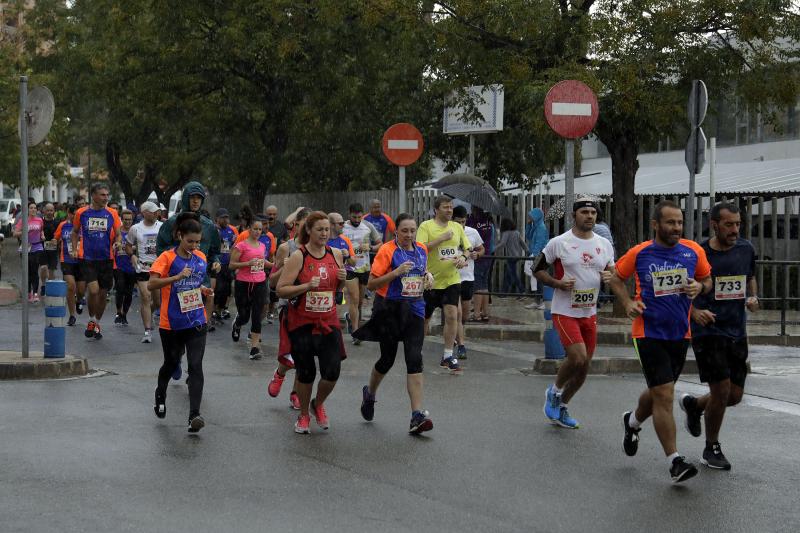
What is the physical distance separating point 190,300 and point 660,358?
362 centimetres

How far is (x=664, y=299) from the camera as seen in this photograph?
8305 mm

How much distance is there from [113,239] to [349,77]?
1232 cm

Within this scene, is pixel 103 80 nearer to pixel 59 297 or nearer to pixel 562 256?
pixel 59 297

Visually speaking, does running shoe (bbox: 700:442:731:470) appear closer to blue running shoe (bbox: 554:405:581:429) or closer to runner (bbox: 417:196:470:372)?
blue running shoe (bbox: 554:405:581:429)

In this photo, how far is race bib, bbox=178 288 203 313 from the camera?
9.94 meters

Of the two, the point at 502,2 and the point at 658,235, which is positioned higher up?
the point at 502,2

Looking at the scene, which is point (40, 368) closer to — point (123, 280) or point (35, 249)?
point (123, 280)

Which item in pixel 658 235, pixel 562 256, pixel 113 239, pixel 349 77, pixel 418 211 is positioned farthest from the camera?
pixel 349 77

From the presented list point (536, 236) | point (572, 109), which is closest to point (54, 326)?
point (572, 109)

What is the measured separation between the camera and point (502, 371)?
1396cm

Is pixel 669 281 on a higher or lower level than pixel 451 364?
higher

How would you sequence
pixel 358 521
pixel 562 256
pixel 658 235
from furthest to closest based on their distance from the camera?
1. pixel 562 256
2. pixel 658 235
3. pixel 358 521

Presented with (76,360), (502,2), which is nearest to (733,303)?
(76,360)

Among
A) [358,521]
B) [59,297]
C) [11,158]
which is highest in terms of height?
[11,158]
